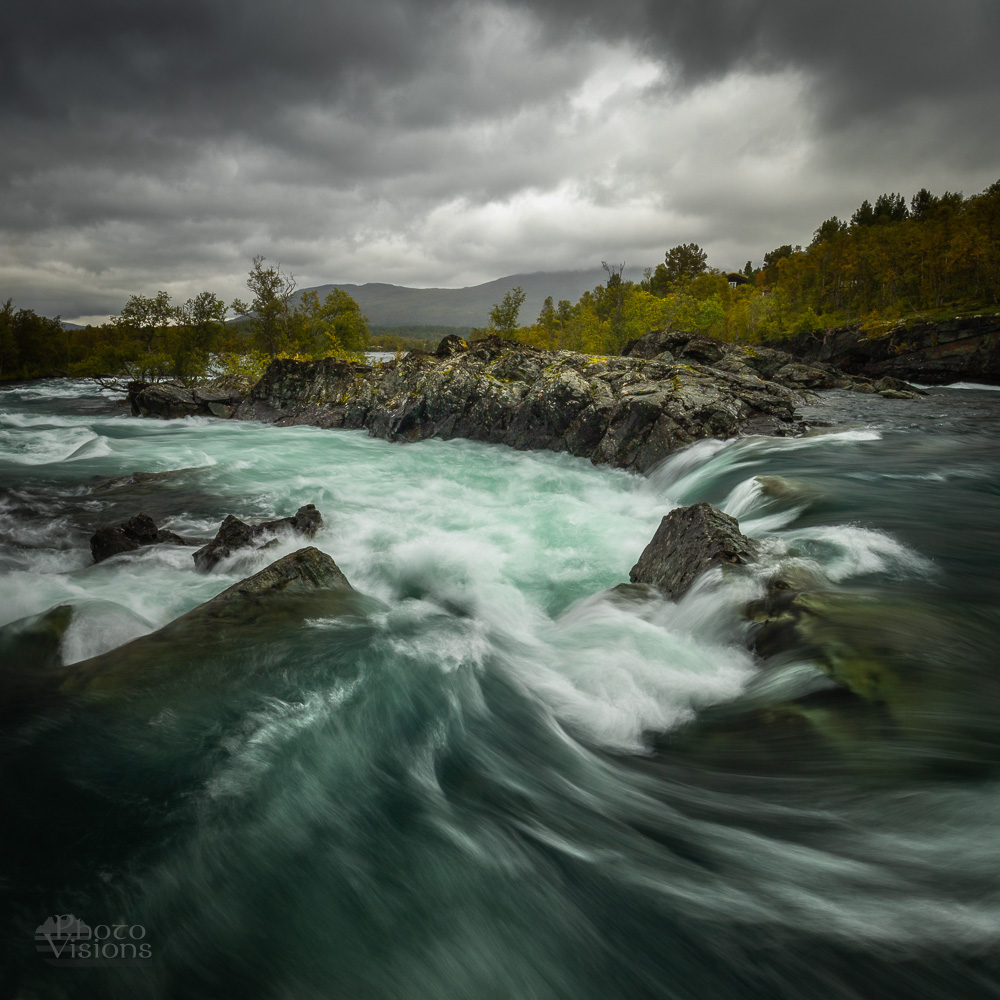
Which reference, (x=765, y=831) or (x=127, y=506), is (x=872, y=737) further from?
(x=127, y=506)

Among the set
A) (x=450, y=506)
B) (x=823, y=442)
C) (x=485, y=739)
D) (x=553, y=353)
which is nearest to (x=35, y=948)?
(x=485, y=739)

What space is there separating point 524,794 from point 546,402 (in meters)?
17.9

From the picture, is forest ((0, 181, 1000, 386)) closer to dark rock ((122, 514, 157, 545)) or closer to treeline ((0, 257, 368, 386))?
treeline ((0, 257, 368, 386))

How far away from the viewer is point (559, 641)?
662 cm

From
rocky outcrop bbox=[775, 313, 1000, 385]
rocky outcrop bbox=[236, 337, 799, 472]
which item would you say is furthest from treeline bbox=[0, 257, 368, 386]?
rocky outcrop bbox=[775, 313, 1000, 385]

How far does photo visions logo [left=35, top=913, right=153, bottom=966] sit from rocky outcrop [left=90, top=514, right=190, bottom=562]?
7.14m

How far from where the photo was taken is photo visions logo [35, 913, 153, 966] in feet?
7.57

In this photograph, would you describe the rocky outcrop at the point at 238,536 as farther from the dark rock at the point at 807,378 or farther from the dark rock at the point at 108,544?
the dark rock at the point at 807,378

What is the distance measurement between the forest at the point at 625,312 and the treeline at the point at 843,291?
192 mm

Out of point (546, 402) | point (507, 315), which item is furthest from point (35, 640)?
point (507, 315)

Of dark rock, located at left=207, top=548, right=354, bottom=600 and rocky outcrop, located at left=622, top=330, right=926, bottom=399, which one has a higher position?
rocky outcrop, located at left=622, top=330, right=926, bottom=399

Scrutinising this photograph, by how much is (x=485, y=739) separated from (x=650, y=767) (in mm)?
Answer: 1407

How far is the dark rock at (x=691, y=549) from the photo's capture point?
6.65 meters

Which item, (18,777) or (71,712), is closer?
(18,777)
